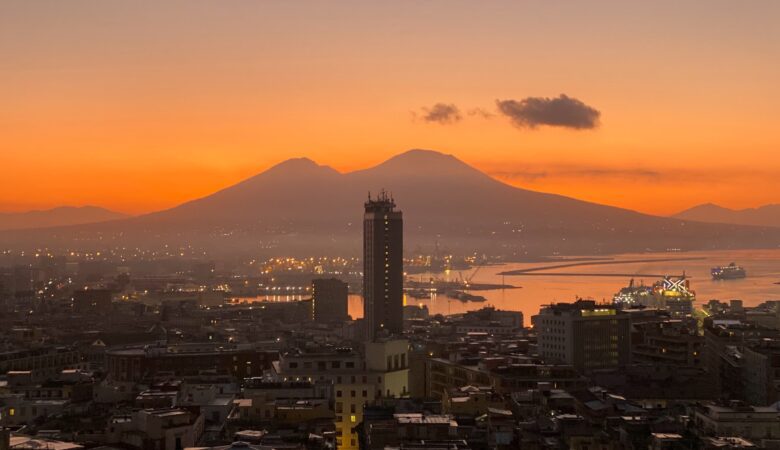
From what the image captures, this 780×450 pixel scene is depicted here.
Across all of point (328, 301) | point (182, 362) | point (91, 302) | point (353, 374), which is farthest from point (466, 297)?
point (353, 374)

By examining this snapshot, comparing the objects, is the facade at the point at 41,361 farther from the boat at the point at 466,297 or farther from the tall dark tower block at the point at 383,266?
the boat at the point at 466,297

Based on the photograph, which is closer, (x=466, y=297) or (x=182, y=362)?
(x=182, y=362)

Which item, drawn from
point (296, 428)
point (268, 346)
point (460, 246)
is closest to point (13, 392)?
point (296, 428)

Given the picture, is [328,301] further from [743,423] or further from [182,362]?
[743,423]

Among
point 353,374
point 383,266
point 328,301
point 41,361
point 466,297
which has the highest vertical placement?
point 383,266

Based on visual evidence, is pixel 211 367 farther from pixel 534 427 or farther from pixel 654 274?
pixel 654 274

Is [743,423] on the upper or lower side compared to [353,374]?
lower
